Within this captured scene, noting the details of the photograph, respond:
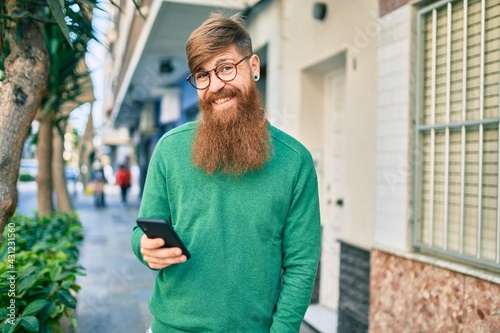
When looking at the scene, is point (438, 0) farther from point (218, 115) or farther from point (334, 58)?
point (218, 115)

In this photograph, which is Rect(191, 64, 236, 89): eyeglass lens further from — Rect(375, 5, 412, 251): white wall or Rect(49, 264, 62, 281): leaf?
Rect(375, 5, 412, 251): white wall

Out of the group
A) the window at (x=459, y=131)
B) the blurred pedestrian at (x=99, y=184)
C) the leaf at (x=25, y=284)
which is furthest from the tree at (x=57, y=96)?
the blurred pedestrian at (x=99, y=184)

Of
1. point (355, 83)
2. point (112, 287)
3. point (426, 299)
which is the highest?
point (355, 83)

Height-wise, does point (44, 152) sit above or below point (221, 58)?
below

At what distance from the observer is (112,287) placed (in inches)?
269

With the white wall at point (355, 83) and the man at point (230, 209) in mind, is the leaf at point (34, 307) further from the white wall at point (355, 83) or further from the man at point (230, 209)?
the white wall at point (355, 83)

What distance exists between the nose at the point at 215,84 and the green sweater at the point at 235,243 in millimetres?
240

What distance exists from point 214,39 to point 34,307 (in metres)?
1.70

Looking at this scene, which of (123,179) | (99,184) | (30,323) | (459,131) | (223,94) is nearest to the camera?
(223,94)

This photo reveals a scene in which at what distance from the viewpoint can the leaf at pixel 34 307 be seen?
2605 mm

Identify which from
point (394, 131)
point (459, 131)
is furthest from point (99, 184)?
point (459, 131)

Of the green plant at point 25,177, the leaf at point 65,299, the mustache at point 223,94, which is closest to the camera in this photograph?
the mustache at point 223,94

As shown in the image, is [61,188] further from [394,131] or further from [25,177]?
[25,177]

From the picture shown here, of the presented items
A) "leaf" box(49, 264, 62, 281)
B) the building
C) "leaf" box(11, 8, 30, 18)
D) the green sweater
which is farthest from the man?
the building
